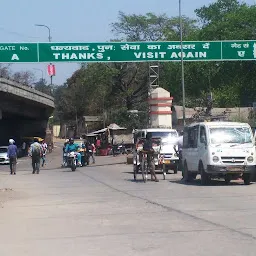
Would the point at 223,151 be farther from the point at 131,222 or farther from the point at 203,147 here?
the point at 131,222

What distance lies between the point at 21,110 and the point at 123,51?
86.5ft

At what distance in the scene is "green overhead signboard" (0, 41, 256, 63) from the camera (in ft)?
110

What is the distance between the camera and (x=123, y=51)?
34344 mm

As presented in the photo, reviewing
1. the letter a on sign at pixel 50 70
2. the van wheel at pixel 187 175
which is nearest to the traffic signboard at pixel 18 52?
the letter a on sign at pixel 50 70

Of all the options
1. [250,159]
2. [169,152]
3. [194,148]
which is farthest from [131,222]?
[169,152]

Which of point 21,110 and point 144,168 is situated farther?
point 21,110

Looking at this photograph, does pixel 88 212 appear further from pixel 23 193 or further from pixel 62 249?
pixel 23 193

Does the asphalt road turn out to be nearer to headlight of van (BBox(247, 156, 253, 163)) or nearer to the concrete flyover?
headlight of van (BBox(247, 156, 253, 163))

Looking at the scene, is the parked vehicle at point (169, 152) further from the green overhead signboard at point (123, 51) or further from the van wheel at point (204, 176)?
the green overhead signboard at point (123, 51)

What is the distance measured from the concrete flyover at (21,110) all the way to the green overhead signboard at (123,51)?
1341cm

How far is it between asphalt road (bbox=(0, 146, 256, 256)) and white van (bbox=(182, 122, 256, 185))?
98 cm

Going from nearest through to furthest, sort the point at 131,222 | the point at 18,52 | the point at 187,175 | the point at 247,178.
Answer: the point at 131,222 < the point at 247,178 < the point at 187,175 < the point at 18,52

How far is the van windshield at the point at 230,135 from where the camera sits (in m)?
19.5

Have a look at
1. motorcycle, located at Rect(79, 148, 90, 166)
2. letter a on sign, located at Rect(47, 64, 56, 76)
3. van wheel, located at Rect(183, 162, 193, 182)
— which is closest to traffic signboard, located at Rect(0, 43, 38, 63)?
motorcycle, located at Rect(79, 148, 90, 166)
